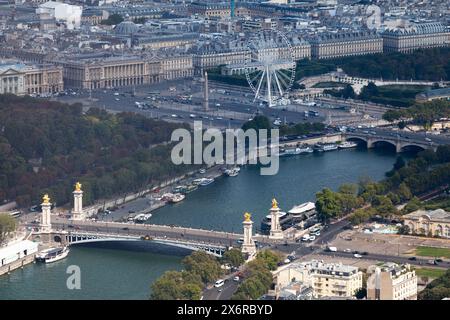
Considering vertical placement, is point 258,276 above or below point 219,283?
above

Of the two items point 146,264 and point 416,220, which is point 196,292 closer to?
point 146,264

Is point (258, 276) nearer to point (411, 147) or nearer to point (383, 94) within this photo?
point (411, 147)

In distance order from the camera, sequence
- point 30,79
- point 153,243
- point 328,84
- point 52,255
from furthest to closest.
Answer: point 328,84
point 30,79
point 153,243
point 52,255

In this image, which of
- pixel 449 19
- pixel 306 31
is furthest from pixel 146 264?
pixel 449 19

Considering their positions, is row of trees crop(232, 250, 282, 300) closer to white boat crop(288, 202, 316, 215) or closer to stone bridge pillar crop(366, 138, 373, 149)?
white boat crop(288, 202, 316, 215)

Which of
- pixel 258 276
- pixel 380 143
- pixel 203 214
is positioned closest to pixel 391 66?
pixel 380 143

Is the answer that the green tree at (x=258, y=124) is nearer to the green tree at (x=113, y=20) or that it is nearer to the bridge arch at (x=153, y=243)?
the bridge arch at (x=153, y=243)

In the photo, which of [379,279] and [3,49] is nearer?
[379,279]
